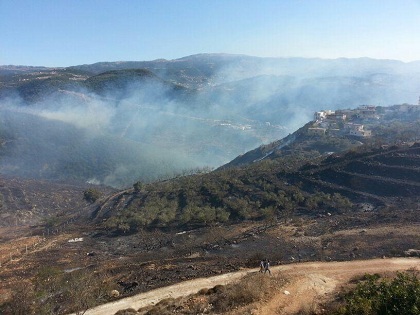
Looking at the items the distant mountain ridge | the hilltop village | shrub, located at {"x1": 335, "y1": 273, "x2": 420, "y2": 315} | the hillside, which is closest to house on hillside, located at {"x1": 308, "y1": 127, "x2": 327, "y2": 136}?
the hilltop village

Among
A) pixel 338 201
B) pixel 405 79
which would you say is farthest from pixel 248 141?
pixel 405 79

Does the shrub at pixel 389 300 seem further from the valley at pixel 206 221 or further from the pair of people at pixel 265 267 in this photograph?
the pair of people at pixel 265 267

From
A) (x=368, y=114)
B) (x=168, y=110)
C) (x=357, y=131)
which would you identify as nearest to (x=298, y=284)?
(x=357, y=131)

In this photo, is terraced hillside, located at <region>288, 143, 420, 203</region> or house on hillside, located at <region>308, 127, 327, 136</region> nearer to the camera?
terraced hillside, located at <region>288, 143, 420, 203</region>

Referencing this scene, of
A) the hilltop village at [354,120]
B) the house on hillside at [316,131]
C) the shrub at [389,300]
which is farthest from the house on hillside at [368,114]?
the shrub at [389,300]

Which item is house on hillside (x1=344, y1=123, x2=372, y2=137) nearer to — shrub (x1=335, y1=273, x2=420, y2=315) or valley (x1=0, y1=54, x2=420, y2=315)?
valley (x1=0, y1=54, x2=420, y2=315)

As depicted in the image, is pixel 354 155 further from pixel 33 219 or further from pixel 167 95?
pixel 167 95
